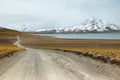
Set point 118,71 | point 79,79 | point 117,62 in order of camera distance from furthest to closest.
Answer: point 117,62
point 118,71
point 79,79

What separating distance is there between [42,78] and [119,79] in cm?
474

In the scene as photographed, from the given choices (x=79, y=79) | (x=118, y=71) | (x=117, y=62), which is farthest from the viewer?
(x=117, y=62)

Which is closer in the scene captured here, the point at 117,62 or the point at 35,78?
the point at 35,78

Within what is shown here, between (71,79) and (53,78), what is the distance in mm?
1178

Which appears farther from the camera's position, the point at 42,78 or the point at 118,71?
the point at 118,71

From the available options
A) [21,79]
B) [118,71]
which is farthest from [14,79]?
[118,71]

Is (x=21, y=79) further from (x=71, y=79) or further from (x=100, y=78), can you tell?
(x=100, y=78)

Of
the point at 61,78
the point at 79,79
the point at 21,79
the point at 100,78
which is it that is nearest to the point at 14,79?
the point at 21,79

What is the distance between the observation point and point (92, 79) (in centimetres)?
1498

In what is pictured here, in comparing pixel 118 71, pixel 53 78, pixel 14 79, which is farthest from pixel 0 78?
pixel 118 71

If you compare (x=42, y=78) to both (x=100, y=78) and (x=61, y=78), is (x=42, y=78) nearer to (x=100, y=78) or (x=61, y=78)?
(x=61, y=78)

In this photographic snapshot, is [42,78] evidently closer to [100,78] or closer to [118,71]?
[100,78]

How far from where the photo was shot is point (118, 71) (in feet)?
61.5

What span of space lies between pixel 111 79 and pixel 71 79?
252cm
